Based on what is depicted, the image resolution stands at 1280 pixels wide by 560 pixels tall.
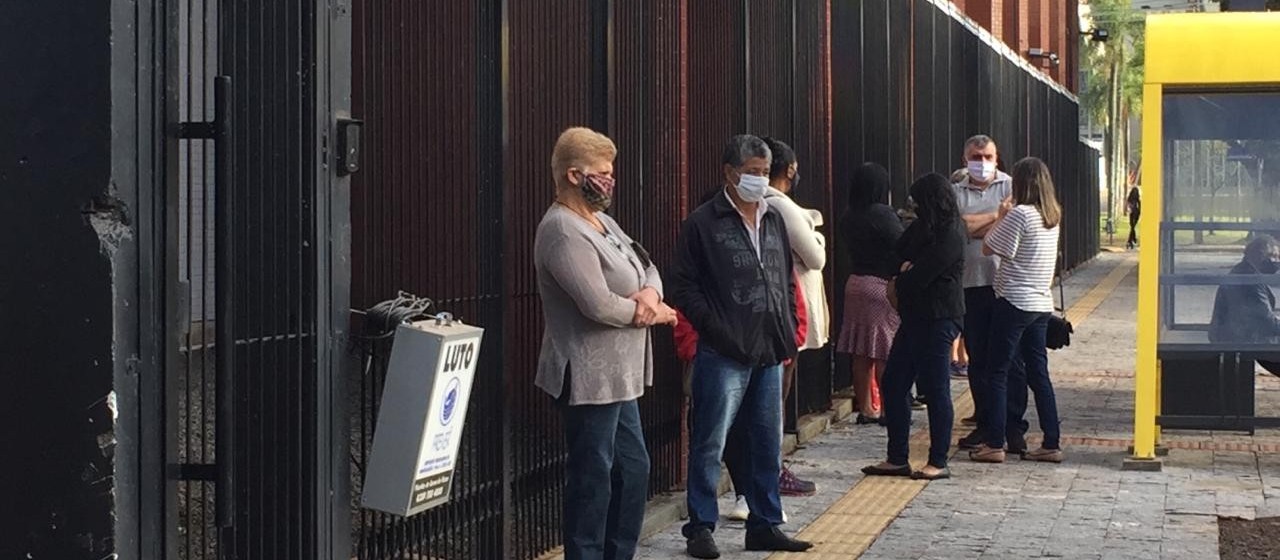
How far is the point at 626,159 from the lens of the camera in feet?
27.7

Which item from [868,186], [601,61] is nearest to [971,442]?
[868,186]

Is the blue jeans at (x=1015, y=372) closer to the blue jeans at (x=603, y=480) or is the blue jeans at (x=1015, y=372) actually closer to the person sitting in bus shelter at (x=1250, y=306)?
the person sitting in bus shelter at (x=1250, y=306)

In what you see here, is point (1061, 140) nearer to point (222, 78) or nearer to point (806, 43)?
point (806, 43)

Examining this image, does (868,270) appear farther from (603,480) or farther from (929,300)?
(603,480)

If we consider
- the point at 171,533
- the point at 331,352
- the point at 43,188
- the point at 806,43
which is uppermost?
the point at 806,43

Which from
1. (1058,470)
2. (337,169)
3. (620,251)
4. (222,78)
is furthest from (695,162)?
(222,78)

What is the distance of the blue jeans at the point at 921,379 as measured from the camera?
31.8 ft

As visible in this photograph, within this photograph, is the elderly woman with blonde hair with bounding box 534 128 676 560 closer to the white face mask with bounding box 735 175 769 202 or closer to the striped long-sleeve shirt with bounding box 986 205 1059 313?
the white face mask with bounding box 735 175 769 202

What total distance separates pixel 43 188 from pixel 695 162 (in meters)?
6.13

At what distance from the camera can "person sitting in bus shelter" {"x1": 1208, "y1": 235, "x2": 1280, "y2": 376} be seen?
10305 millimetres

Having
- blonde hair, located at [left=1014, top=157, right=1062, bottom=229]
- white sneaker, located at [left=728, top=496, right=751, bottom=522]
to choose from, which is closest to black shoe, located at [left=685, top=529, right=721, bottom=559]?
white sneaker, located at [left=728, top=496, right=751, bottom=522]

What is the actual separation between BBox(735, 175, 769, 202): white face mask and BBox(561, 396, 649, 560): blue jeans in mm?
1572

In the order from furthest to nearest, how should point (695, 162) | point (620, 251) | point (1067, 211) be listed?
point (1067, 211) < point (695, 162) < point (620, 251)

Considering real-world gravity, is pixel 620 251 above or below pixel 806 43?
below
